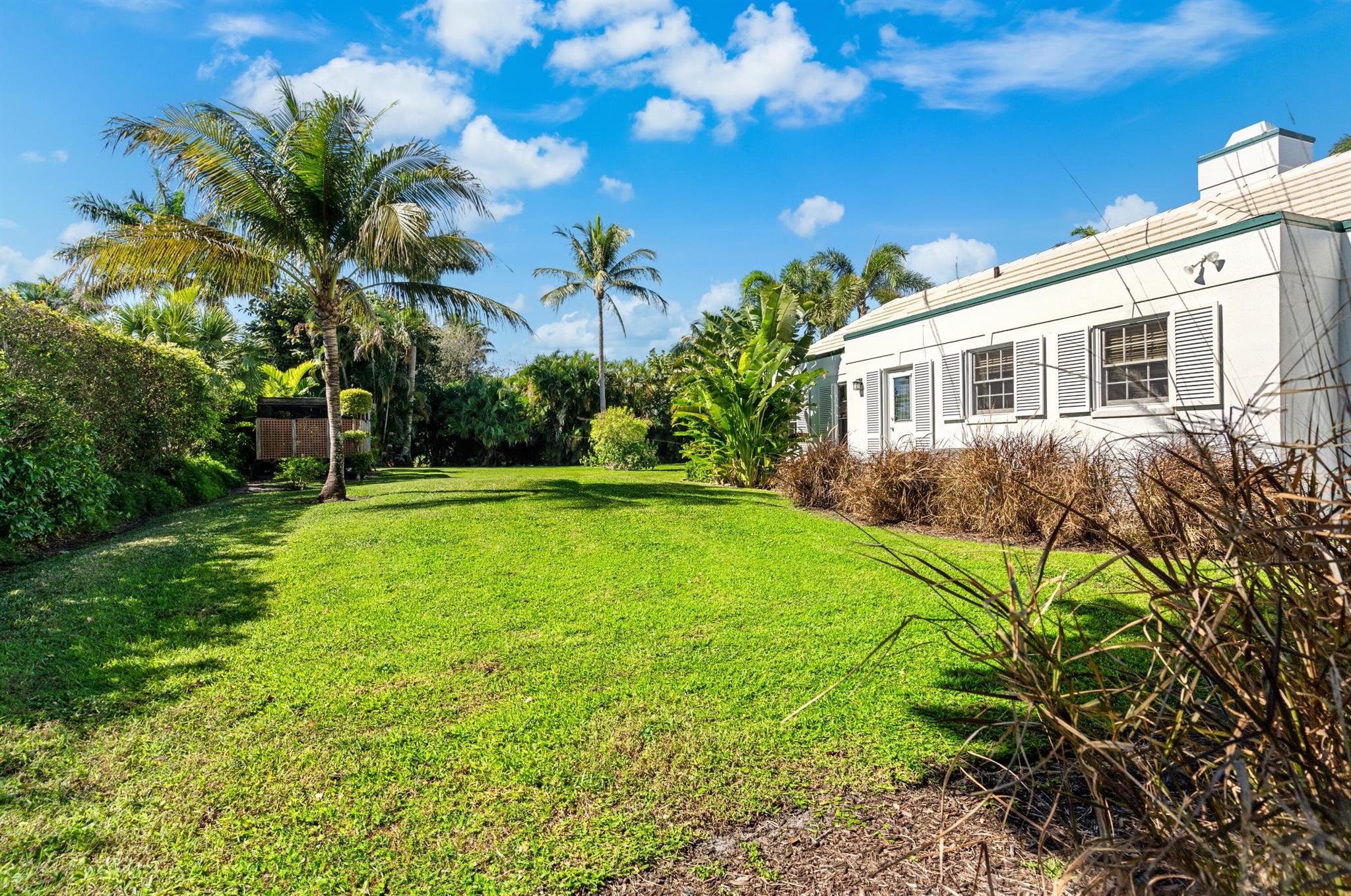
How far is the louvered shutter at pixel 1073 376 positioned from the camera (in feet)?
33.3

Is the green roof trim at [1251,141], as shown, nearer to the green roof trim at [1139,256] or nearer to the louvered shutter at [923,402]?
the green roof trim at [1139,256]

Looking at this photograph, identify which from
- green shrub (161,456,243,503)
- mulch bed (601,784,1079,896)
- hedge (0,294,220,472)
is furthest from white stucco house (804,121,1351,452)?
green shrub (161,456,243,503)

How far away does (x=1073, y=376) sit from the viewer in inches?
411

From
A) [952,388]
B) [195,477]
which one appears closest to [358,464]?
[195,477]

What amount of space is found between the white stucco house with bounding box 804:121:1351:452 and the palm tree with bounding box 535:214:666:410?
59.1 ft

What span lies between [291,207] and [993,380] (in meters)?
13.1

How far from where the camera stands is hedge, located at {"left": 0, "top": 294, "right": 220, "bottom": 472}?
7750 mm

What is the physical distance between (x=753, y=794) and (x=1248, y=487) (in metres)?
2.04

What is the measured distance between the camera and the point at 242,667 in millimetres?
4102

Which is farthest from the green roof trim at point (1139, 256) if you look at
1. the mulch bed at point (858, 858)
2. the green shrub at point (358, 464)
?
the green shrub at point (358, 464)

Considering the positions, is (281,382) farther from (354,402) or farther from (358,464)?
(358,464)

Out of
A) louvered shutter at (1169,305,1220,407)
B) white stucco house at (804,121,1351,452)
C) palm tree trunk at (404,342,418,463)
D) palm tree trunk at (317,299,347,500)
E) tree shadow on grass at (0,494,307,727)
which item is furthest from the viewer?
palm tree trunk at (404,342,418,463)

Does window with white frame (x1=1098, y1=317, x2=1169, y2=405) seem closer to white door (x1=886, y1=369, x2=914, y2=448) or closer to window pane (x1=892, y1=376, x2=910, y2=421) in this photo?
white door (x1=886, y1=369, x2=914, y2=448)

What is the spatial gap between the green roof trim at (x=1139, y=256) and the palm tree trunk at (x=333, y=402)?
1137 centimetres
